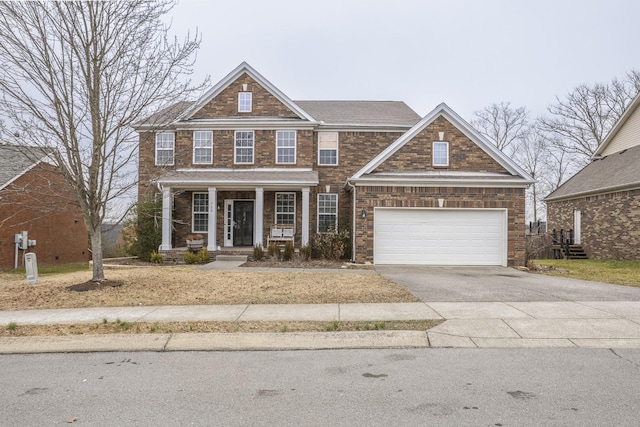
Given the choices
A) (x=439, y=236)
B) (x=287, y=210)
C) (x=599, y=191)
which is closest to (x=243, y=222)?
(x=287, y=210)

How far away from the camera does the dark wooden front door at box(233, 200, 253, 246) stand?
19.7 m

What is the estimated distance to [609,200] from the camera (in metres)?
20.1

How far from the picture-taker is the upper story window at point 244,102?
64.1 feet

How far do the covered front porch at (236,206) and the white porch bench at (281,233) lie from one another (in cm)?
41

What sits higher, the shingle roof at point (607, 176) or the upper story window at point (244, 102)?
the upper story window at point (244, 102)

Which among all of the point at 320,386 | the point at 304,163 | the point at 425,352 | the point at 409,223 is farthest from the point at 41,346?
the point at 304,163

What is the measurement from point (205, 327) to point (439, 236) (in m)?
11.1

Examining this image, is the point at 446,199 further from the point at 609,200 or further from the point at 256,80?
the point at 256,80

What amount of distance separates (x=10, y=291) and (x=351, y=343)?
28.3 ft

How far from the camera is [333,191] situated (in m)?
19.8

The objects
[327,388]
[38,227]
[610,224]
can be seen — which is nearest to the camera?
[327,388]

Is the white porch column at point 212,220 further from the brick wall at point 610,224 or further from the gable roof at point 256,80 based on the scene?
the brick wall at point 610,224

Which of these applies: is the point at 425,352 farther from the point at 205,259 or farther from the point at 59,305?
the point at 205,259

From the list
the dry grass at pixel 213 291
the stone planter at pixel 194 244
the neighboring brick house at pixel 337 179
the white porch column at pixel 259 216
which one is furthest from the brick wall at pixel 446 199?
the stone planter at pixel 194 244
